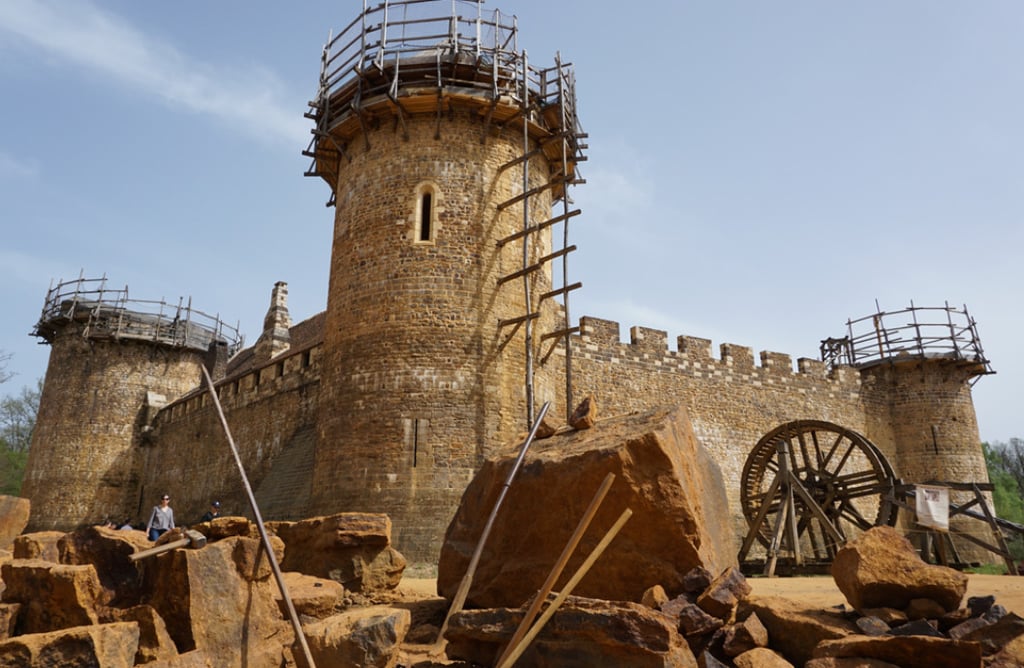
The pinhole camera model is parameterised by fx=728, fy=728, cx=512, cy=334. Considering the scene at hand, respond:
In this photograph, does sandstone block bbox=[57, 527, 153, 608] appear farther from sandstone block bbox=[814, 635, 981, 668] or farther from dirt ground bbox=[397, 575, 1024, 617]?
sandstone block bbox=[814, 635, 981, 668]

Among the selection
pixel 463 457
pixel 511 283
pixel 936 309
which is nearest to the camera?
pixel 463 457

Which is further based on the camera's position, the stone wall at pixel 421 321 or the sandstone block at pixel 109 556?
the stone wall at pixel 421 321

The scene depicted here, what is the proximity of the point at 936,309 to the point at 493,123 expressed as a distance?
55.4 ft

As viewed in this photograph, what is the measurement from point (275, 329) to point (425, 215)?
12.5 meters

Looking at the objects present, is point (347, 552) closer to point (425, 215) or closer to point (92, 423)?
point (425, 215)

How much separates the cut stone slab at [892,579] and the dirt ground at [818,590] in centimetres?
57

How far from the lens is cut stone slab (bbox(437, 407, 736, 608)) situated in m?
6.02

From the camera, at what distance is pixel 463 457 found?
12.8 metres

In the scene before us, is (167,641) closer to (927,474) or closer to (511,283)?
(511,283)

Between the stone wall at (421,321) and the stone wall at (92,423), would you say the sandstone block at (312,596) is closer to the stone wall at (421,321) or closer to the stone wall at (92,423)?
the stone wall at (421,321)

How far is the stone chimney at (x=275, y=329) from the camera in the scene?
A: 24289 millimetres

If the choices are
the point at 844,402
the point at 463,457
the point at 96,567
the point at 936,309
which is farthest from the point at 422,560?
the point at 936,309

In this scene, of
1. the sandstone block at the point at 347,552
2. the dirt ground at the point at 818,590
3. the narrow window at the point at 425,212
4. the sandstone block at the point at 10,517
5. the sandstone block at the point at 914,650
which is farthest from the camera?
the narrow window at the point at 425,212

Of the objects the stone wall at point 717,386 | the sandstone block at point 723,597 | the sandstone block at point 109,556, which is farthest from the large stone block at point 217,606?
the stone wall at point 717,386
